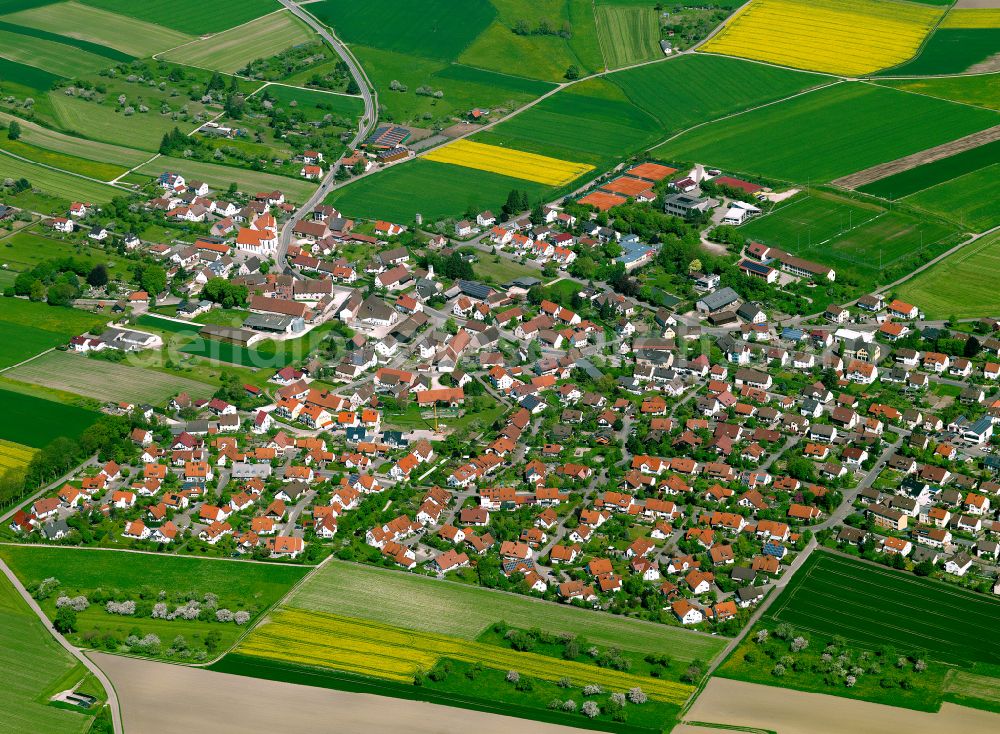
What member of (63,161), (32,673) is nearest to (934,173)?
(63,161)

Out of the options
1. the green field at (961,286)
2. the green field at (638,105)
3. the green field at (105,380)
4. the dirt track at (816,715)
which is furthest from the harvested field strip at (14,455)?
the green field at (638,105)

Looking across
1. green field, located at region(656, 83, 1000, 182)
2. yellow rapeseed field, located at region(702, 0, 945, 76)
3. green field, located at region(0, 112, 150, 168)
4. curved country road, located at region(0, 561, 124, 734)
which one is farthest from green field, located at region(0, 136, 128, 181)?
yellow rapeseed field, located at region(702, 0, 945, 76)

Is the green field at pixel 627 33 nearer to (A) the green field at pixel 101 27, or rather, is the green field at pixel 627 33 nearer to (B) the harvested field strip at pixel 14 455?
(A) the green field at pixel 101 27

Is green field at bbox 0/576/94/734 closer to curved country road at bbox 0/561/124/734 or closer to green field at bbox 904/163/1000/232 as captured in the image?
curved country road at bbox 0/561/124/734

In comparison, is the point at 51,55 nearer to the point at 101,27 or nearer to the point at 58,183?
the point at 101,27

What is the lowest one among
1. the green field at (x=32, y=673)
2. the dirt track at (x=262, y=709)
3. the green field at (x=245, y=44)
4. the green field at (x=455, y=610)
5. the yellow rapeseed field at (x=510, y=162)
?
the green field at (x=32, y=673)

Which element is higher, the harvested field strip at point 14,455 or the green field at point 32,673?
the harvested field strip at point 14,455

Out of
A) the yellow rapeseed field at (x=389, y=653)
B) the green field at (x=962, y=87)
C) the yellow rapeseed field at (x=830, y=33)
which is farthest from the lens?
the yellow rapeseed field at (x=830, y=33)

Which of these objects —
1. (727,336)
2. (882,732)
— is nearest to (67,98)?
(727,336)
